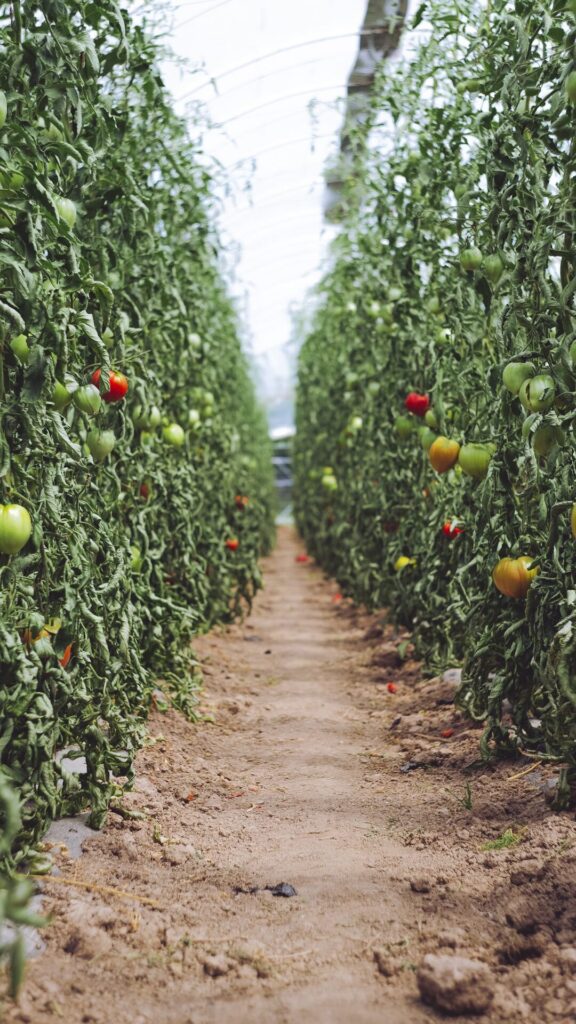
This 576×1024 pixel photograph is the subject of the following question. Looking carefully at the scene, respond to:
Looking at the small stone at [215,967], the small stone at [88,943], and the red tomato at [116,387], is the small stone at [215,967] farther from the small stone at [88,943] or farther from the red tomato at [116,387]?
the red tomato at [116,387]

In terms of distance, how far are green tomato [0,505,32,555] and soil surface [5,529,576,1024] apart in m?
0.68

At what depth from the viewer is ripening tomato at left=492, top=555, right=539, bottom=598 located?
7.17 feet

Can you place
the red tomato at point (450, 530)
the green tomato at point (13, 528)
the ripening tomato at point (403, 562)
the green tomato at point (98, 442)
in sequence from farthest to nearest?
the ripening tomato at point (403, 562) → the red tomato at point (450, 530) → the green tomato at point (98, 442) → the green tomato at point (13, 528)

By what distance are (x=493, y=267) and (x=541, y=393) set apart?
2.32 ft

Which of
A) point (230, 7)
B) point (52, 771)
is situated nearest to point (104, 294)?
point (52, 771)

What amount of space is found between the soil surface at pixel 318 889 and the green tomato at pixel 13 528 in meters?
0.68

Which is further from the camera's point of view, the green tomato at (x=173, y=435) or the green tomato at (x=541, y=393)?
the green tomato at (x=173, y=435)

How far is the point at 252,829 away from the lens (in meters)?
2.27

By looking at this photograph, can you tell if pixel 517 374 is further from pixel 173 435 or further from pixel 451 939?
pixel 173 435

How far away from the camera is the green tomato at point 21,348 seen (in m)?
1.72

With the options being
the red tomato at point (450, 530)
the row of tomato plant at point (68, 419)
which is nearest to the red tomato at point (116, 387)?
the row of tomato plant at point (68, 419)

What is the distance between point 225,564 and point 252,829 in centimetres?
249

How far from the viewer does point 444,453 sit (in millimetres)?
2762

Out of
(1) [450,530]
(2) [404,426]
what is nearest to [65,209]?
(1) [450,530]
